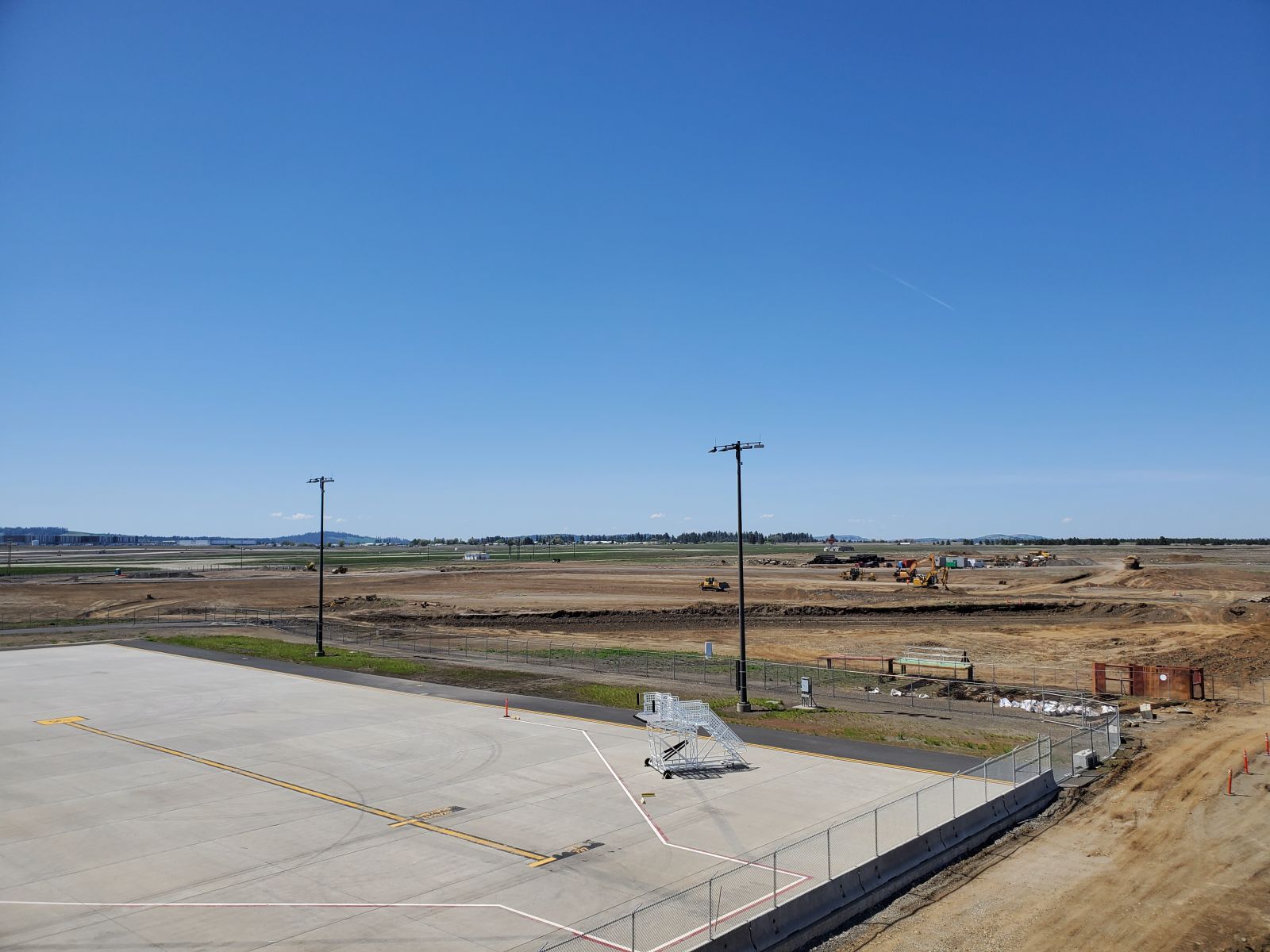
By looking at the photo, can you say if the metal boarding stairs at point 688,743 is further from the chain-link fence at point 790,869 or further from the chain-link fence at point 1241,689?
the chain-link fence at point 1241,689

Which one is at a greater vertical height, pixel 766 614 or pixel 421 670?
pixel 421 670

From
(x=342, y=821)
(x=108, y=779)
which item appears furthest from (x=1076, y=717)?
(x=108, y=779)

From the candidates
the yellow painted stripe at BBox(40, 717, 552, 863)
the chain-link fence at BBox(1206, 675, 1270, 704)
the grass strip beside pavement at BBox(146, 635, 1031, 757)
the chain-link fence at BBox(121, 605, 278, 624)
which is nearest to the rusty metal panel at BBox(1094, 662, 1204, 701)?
the chain-link fence at BBox(1206, 675, 1270, 704)

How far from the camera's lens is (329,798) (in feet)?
72.8

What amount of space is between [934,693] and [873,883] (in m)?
25.4

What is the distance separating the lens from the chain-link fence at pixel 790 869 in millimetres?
13875

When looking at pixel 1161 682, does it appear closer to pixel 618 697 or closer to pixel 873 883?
pixel 618 697

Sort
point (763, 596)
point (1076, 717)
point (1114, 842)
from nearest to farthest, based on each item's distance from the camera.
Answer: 1. point (1114, 842)
2. point (1076, 717)
3. point (763, 596)

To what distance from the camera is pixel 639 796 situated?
22.2m

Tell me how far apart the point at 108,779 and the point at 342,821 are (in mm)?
9029

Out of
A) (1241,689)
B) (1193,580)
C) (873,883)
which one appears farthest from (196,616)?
(1193,580)

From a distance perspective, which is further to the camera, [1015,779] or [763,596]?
[763,596]

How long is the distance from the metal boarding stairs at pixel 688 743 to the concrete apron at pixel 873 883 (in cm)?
729

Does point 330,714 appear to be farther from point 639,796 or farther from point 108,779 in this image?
point 639,796
